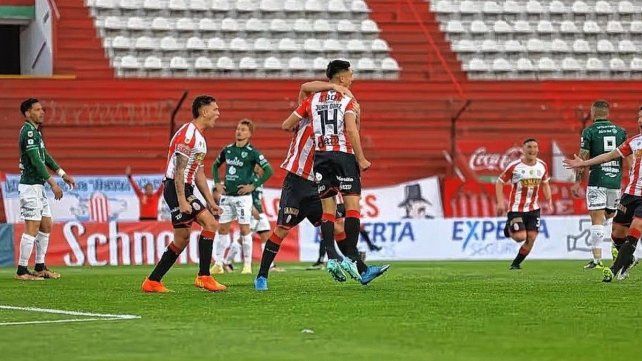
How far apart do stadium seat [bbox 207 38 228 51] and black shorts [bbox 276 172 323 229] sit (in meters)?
17.9

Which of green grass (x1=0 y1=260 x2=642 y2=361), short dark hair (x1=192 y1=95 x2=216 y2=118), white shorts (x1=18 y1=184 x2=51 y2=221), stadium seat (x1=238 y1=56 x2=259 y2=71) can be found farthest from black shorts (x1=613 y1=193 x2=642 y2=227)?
stadium seat (x1=238 y1=56 x2=259 y2=71)

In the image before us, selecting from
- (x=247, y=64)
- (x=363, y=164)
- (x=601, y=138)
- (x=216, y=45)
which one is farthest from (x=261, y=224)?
(x=216, y=45)

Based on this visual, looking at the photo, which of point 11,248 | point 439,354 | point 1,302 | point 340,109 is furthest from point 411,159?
point 439,354

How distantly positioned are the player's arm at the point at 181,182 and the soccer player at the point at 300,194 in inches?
41.1

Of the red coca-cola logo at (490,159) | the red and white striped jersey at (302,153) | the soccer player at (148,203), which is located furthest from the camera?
the red coca-cola logo at (490,159)

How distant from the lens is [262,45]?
3144cm

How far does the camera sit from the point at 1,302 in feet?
39.3

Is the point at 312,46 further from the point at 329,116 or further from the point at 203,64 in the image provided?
the point at 329,116

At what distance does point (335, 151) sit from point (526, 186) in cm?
692

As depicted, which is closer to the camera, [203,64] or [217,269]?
[217,269]

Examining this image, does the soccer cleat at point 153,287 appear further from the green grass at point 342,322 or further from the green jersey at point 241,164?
the green jersey at point 241,164

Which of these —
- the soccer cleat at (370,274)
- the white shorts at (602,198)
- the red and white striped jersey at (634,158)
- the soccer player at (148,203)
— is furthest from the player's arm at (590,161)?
the soccer player at (148,203)

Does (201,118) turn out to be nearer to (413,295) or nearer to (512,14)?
(413,295)

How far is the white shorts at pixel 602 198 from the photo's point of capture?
18.8m
